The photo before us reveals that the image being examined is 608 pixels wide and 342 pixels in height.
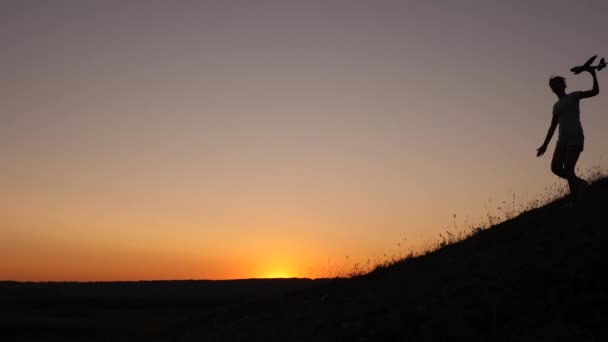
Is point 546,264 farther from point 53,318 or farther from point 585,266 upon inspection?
point 53,318

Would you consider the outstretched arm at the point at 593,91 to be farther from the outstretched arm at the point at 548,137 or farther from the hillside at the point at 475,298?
the hillside at the point at 475,298

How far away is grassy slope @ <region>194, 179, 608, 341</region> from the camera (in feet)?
20.5

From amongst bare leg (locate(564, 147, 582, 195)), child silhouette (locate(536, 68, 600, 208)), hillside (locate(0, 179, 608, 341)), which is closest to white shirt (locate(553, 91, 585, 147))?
child silhouette (locate(536, 68, 600, 208))

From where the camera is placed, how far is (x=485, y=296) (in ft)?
23.6

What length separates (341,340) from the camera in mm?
7387

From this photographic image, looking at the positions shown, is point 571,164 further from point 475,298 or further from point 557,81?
point 475,298

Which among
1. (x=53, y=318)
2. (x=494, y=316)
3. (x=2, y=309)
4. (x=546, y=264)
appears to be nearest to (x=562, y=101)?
(x=546, y=264)

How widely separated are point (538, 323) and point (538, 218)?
5.37 meters

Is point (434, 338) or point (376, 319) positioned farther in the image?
point (376, 319)

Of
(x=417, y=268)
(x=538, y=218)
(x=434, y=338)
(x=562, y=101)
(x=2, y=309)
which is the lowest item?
(x=434, y=338)

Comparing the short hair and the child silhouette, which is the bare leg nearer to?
the child silhouette

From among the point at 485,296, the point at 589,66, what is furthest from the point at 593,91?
the point at 485,296

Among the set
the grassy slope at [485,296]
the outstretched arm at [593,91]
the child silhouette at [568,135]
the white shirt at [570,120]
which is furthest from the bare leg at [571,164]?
the outstretched arm at [593,91]

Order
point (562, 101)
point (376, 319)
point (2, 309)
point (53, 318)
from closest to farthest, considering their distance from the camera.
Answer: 1. point (376, 319)
2. point (562, 101)
3. point (53, 318)
4. point (2, 309)
